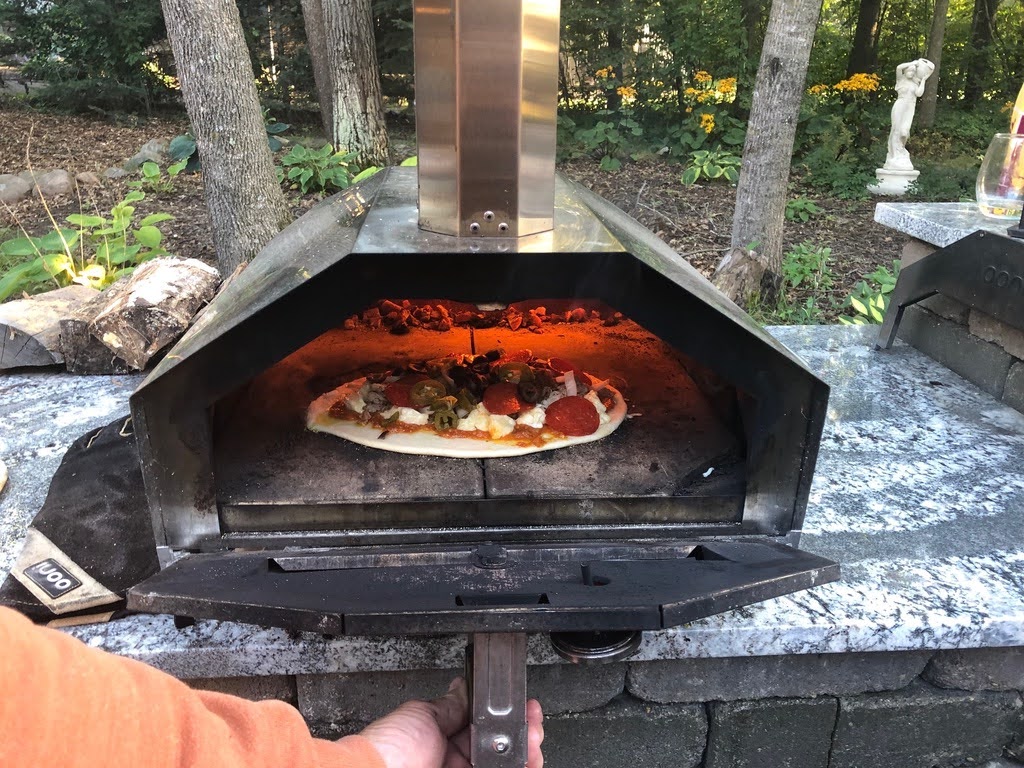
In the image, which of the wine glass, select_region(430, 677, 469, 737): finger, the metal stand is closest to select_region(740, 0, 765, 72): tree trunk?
the wine glass

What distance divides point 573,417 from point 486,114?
0.75m

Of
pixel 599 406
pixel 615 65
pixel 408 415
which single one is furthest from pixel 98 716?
pixel 615 65

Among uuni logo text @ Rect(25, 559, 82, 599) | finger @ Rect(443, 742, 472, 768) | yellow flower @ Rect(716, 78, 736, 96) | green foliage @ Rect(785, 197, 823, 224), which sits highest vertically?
yellow flower @ Rect(716, 78, 736, 96)

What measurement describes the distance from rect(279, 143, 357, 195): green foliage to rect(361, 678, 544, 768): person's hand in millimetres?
5489

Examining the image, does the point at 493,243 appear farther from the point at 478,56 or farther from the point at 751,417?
the point at 751,417

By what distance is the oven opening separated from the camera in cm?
156

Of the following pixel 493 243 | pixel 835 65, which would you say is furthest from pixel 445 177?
pixel 835 65

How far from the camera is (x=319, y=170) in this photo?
626 cm

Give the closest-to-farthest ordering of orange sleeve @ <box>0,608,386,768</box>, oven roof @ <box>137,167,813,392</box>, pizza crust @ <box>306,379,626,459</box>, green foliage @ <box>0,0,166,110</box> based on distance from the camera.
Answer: orange sleeve @ <box>0,608,386,768</box> < oven roof @ <box>137,167,813,392</box> < pizza crust @ <box>306,379,626,459</box> < green foliage @ <box>0,0,166,110</box>

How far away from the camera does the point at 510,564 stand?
1367 millimetres

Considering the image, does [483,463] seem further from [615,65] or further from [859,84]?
[859,84]

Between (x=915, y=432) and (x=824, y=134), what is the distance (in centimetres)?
716

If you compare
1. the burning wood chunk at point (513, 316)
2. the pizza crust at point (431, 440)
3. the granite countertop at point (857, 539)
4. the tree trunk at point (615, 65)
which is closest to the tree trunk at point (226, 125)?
the granite countertop at point (857, 539)

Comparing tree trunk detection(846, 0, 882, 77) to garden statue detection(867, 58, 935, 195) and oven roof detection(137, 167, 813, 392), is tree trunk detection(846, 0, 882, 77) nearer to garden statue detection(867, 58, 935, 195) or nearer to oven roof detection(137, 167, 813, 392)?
garden statue detection(867, 58, 935, 195)
